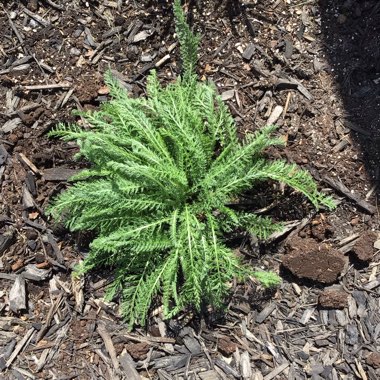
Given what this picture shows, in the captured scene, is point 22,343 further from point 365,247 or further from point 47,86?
point 365,247

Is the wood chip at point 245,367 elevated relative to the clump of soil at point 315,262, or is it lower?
lower

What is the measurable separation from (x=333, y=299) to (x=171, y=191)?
3.77 ft

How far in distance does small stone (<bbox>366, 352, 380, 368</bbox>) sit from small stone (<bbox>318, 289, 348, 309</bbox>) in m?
0.32

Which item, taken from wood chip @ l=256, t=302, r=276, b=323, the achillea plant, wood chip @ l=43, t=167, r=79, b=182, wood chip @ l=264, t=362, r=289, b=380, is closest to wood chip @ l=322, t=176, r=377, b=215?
the achillea plant

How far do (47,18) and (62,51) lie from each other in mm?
245

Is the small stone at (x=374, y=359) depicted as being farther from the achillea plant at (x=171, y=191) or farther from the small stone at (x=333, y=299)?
the achillea plant at (x=171, y=191)

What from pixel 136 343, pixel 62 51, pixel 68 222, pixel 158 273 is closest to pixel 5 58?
pixel 62 51

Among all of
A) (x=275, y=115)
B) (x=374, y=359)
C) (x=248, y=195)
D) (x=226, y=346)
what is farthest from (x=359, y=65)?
(x=226, y=346)

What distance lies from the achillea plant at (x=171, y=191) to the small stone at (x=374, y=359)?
77cm

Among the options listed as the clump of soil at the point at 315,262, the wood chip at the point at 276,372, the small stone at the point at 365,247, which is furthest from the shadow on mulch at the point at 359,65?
the wood chip at the point at 276,372

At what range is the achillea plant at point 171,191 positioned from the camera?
9.29 feet

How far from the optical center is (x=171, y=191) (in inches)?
114

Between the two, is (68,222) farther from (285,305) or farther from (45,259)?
(285,305)

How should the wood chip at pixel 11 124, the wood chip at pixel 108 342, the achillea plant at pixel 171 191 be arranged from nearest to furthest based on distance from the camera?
the achillea plant at pixel 171 191 < the wood chip at pixel 108 342 < the wood chip at pixel 11 124
